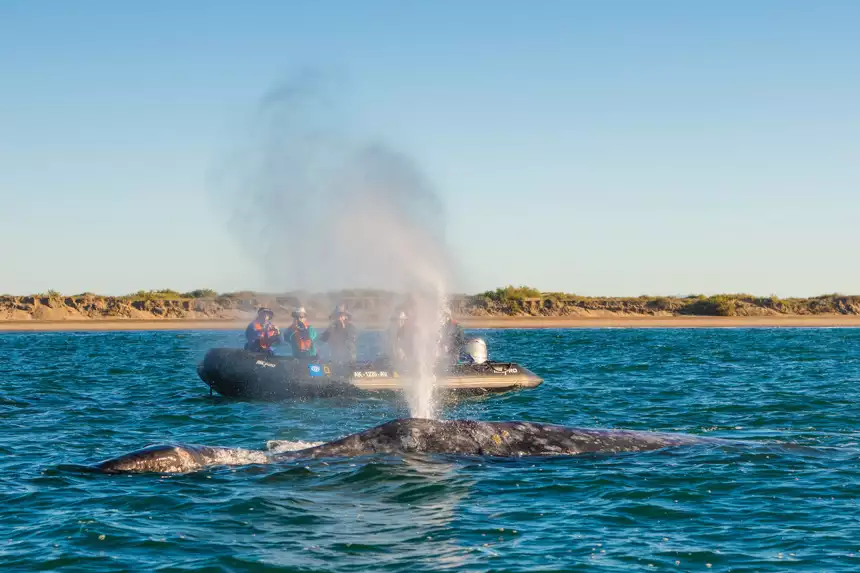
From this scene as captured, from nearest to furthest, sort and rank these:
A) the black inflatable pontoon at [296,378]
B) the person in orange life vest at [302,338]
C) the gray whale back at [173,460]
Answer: the gray whale back at [173,460]
the black inflatable pontoon at [296,378]
the person in orange life vest at [302,338]

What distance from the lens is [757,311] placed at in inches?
3610

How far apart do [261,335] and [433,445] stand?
13573 mm

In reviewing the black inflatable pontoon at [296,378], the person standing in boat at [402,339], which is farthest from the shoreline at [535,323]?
the black inflatable pontoon at [296,378]

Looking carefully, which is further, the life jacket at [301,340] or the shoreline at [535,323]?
the shoreline at [535,323]

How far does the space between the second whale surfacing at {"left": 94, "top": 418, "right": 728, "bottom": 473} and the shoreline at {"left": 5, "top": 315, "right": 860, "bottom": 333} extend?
6109cm

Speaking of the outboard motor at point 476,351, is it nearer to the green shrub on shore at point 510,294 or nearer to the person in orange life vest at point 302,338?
the person in orange life vest at point 302,338

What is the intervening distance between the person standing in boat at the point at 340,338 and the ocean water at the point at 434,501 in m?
6.30

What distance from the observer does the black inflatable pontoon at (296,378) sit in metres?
23.9

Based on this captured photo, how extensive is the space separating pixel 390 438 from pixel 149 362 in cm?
2825

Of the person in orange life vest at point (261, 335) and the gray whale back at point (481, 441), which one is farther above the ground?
the person in orange life vest at point (261, 335)

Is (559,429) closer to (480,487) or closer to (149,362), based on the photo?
(480,487)

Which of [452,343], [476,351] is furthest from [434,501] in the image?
[476,351]

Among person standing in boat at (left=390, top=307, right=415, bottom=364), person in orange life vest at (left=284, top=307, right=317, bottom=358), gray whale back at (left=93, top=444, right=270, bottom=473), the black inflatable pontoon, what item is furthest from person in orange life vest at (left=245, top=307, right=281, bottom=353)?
gray whale back at (left=93, top=444, right=270, bottom=473)

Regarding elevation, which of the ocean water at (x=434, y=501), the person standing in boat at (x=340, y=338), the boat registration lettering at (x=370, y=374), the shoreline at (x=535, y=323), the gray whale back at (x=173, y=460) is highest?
the person standing in boat at (x=340, y=338)
